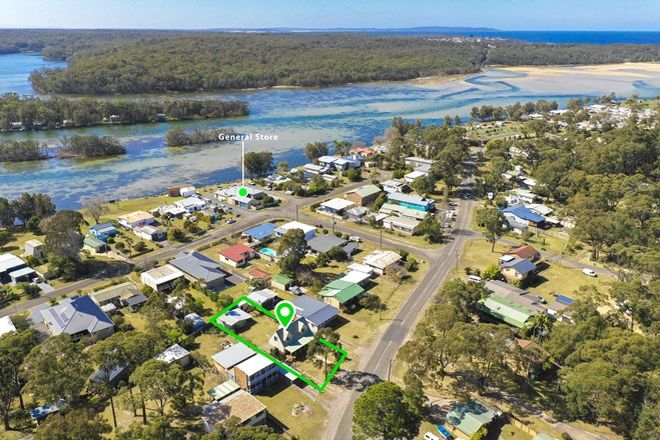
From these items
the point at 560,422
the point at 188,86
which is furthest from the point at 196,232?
the point at 188,86

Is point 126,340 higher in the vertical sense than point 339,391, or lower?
higher

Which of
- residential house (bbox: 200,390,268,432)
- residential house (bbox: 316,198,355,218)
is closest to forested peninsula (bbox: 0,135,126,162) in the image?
residential house (bbox: 316,198,355,218)

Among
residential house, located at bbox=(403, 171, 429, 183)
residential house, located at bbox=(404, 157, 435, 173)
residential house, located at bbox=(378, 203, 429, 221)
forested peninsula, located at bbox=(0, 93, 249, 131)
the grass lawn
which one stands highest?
forested peninsula, located at bbox=(0, 93, 249, 131)

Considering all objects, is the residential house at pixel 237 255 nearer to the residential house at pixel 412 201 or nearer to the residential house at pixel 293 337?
the residential house at pixel 293 337

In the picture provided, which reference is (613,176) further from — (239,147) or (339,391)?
(239,147)

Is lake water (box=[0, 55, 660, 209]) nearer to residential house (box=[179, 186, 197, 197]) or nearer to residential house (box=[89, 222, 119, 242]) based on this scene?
residential house (box=[179, 186, 197, 197])

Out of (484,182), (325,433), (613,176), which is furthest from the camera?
(484,182)
